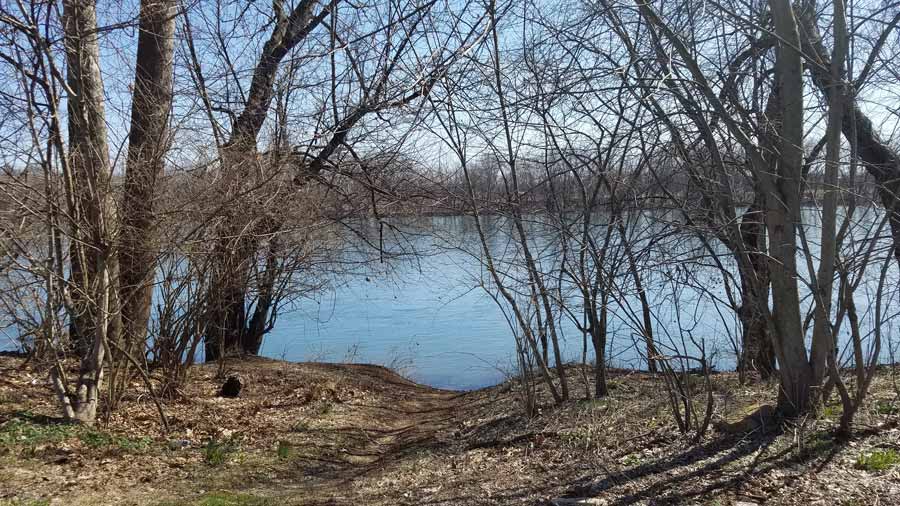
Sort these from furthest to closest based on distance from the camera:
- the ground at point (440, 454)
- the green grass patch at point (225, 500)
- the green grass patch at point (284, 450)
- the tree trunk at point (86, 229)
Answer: the green grass patch at point (284, 450) → the tree trunk at point (86, 229) → the green grass patch at point (225, 500) → the ground at point (440, 454)

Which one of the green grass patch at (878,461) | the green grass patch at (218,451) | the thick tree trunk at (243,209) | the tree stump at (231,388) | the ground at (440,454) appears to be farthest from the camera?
the tree stump at (231,388)

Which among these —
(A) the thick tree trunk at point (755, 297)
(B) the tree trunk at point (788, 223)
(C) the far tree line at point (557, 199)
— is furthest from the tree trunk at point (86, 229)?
(B) the tree trunk at point (788, 223)

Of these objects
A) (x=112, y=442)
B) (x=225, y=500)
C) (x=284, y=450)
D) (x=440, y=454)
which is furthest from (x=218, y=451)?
(x=440, y=454)

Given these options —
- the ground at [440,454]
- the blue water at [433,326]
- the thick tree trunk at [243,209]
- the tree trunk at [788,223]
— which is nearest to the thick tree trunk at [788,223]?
the tree trunk at [788,223]

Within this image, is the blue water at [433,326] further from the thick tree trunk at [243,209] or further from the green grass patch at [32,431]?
the green grass patch at [32,431]

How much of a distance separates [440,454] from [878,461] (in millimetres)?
3283

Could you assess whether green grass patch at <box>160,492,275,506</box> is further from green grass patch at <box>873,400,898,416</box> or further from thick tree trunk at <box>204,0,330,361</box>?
green grass patch at <box>873,400,898,416</box>

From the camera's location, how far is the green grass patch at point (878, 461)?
14.0 feet

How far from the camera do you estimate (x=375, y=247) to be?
1163cm

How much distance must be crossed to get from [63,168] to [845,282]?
5739 mm

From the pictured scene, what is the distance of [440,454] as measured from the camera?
20.6 ft

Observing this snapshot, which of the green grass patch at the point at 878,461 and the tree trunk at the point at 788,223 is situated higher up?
the tree trunk at the point at 788,223

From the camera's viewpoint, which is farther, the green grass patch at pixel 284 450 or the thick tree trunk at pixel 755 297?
the green grass patch at pixel 284 450

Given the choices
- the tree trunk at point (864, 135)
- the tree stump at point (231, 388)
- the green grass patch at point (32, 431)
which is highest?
the tree trunk at point (864, 135)
